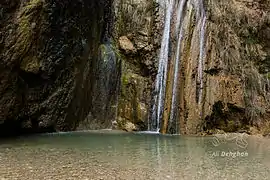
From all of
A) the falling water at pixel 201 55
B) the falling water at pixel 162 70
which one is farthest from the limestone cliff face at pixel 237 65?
the falling water at pixel 162 70

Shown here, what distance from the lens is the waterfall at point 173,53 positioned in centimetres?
1328

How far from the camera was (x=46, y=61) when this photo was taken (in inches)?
462

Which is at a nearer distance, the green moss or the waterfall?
the green moss

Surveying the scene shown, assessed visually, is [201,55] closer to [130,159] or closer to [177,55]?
[177,55]

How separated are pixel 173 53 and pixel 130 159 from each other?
7.49 m

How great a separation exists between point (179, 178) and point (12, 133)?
753 cm

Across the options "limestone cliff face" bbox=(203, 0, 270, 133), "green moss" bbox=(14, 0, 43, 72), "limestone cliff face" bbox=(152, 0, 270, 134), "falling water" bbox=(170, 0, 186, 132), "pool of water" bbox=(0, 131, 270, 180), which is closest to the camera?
"pool of water" bbox=(0, 131, 270, 180)

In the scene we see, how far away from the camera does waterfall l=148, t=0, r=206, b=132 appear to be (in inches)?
523

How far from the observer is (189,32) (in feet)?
45.6

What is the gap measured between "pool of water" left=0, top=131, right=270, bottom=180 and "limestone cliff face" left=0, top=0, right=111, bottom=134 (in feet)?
6.04

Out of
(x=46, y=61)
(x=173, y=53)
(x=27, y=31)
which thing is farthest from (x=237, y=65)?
(x=27, y=31)

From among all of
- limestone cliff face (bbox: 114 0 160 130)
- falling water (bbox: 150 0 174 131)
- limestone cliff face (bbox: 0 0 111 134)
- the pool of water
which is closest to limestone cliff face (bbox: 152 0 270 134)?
falling water (bbox: 150 0 174 131)

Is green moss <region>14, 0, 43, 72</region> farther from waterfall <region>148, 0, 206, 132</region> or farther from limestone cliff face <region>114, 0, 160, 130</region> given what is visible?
waterfall <region>148, 0, 206, 132</region>

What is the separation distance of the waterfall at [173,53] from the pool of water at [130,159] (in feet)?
10.7
